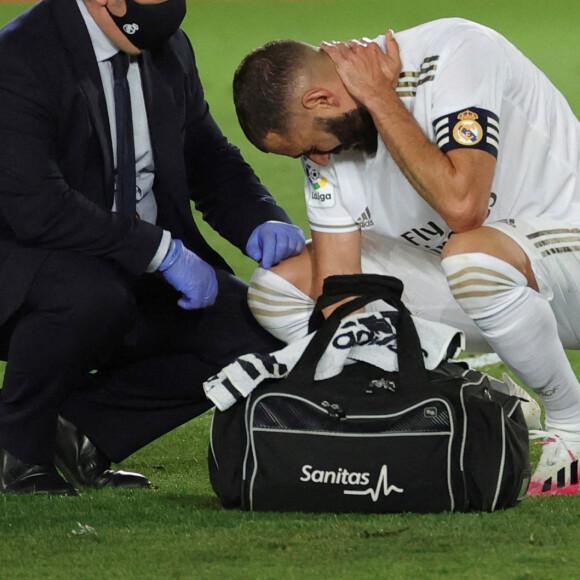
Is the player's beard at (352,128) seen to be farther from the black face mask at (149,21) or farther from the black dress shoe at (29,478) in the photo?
the black dress shoe at (29,478)

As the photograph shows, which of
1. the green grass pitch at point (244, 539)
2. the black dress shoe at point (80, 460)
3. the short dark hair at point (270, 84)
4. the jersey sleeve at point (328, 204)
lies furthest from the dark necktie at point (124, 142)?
the green grass pitch at point (244, 539)

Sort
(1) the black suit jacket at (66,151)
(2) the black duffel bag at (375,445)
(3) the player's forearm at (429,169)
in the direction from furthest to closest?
(1) the black suit jacket at (66,151) < (3) the player's forearm at (429,169) < (2) the black duffel bag at (375,445)

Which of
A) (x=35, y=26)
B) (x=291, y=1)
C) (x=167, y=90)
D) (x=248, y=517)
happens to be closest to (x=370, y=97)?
(x=167, y=90)

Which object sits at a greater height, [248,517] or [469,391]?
[469,391]

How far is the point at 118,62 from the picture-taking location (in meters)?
2.81

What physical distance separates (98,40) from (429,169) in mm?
816

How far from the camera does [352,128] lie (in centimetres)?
271

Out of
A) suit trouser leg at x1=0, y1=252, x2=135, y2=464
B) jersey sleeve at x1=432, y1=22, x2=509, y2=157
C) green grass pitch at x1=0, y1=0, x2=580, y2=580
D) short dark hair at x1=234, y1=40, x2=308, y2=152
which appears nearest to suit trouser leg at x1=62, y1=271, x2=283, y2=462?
green grass pitch at x1=0, y1=0, x2=580, y2=580

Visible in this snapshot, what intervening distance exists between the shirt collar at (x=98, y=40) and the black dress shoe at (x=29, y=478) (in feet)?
2.96

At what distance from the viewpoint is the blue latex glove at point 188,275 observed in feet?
9.04

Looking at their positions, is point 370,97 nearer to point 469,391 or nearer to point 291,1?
point 469,391

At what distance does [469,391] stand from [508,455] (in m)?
0.13

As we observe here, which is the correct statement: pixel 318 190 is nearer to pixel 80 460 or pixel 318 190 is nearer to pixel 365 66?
pixel 365 66

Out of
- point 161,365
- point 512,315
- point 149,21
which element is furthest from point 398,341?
point 149,21
